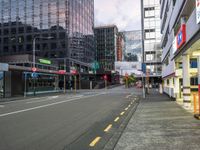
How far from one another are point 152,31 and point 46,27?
118 feet

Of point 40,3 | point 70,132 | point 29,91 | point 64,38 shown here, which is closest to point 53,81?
point 29,91

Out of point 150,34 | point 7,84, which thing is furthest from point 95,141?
point 150,34

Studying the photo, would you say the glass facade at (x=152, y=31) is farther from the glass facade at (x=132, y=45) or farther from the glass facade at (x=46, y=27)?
the glass facade at (x=132, y=45)

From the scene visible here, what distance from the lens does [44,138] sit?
30.9 ft

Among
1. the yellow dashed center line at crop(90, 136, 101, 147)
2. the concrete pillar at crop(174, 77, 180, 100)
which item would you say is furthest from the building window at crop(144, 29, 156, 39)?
the yellow dashed center line at crop(90, 136, 101, 147)

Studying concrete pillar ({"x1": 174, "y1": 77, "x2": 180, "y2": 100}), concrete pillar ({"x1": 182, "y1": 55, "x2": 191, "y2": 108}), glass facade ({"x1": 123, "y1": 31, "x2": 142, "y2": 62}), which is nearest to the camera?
concrete pillar ({"x1": 182, "y1": 55, "x2": 191, "y2": 108})

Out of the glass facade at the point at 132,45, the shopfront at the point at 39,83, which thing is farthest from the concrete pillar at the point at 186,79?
the glass facade at the point at 132,45

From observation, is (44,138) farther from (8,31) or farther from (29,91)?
(8,31)

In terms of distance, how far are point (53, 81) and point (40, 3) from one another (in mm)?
43723

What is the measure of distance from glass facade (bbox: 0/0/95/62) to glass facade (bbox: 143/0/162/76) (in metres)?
26.1

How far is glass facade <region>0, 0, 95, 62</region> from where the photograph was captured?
3519 inches

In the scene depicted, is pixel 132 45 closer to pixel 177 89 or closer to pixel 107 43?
pixel 107 43

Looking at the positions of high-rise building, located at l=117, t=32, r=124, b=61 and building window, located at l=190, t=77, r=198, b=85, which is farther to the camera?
high-rise building, located at l=117, t=32, r=124, b=61

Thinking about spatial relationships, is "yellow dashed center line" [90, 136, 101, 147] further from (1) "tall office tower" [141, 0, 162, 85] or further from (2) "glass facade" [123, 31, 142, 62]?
(2) "glass facade" [123, 31, 142, 62]
